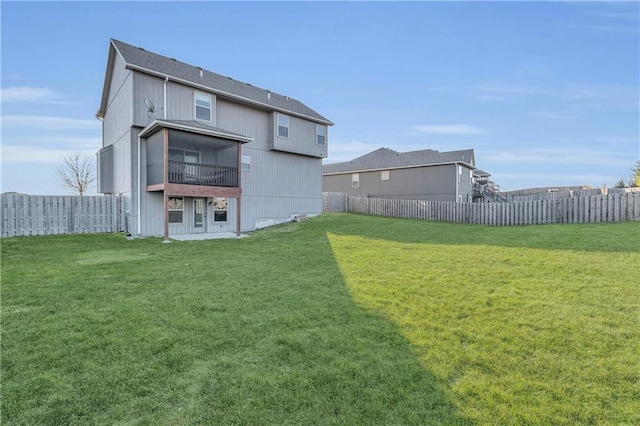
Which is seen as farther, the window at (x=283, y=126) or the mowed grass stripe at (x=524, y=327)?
the window at (x=283, y=126)

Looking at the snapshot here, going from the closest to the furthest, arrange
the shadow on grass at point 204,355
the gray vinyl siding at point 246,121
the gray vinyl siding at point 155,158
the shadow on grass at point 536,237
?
the shadow on grass at point 204,355
the shadow on grass at point 536,237
the gray vinyl siding at point 155,158
the gray vinyl siding at point 246,121

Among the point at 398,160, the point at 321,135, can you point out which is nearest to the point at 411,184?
the point at 398,160

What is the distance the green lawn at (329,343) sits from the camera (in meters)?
2.53

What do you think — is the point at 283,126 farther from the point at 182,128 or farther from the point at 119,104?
the point at 119,104

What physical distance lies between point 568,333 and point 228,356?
13.5 ft

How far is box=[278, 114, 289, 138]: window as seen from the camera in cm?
1875

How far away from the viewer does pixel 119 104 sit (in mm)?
15203

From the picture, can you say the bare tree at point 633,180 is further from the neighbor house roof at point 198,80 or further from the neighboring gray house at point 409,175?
the neighbor house roof at point 198,80

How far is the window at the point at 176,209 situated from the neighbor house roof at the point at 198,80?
5710mm

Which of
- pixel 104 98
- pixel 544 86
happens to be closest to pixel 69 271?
pixel 104 98

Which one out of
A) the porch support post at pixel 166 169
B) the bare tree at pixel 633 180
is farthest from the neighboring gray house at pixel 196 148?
the bare tree at pixel 633 180

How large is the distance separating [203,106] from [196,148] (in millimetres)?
2182

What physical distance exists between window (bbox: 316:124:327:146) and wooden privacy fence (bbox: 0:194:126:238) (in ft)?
40.7

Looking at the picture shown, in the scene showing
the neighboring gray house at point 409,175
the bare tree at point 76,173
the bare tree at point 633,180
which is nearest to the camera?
the neighboring gray house at point 409,175
